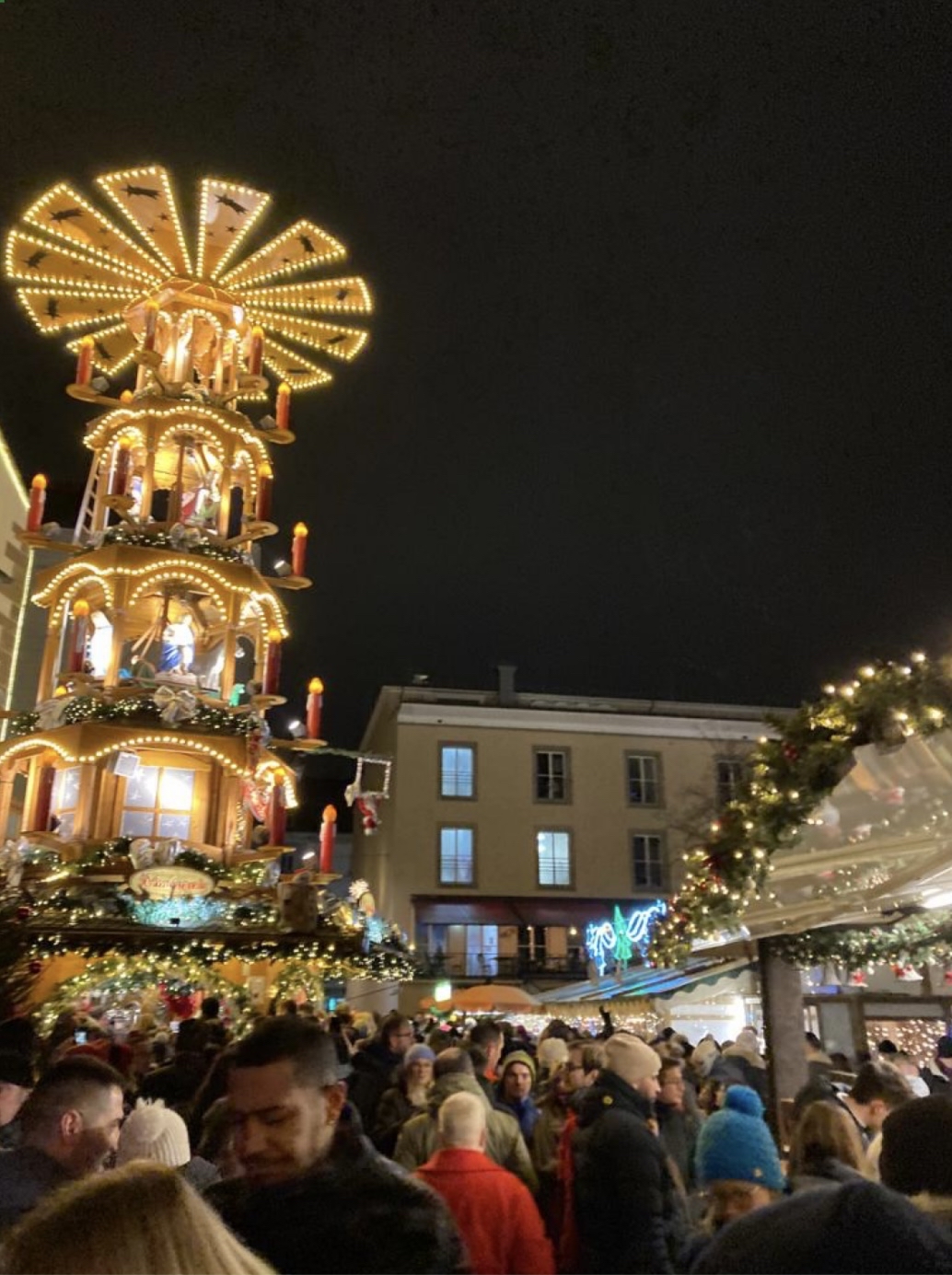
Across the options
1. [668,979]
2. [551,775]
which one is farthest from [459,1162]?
[551,775]

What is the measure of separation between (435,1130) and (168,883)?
41.6 feet

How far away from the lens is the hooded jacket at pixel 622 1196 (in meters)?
4.08

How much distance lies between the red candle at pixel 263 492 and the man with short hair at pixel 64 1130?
764 inches

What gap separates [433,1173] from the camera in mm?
4090

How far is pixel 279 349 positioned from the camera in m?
27.7

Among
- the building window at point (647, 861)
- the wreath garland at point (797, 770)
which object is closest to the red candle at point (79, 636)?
the wreath garland at point (797, 770)

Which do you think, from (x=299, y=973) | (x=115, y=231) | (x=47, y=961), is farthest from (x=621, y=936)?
(x=115, y=231)

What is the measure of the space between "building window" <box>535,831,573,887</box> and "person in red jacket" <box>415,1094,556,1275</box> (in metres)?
32.5

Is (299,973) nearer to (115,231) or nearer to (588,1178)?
(588,1178)

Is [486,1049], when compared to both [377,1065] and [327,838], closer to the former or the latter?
[377,1065]

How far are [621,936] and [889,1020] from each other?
860 cm

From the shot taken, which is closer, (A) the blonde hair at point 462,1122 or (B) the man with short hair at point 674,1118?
(A) the blonde hair at point 462,1122

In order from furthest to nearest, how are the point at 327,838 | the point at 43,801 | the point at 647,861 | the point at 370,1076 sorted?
the point at 647,861 → the point at 327,838 → the point at 43,801 → the point at 370,1076

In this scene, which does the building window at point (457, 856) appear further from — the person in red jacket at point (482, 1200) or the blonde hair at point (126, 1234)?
the blonde hair at point (126, 1234)
